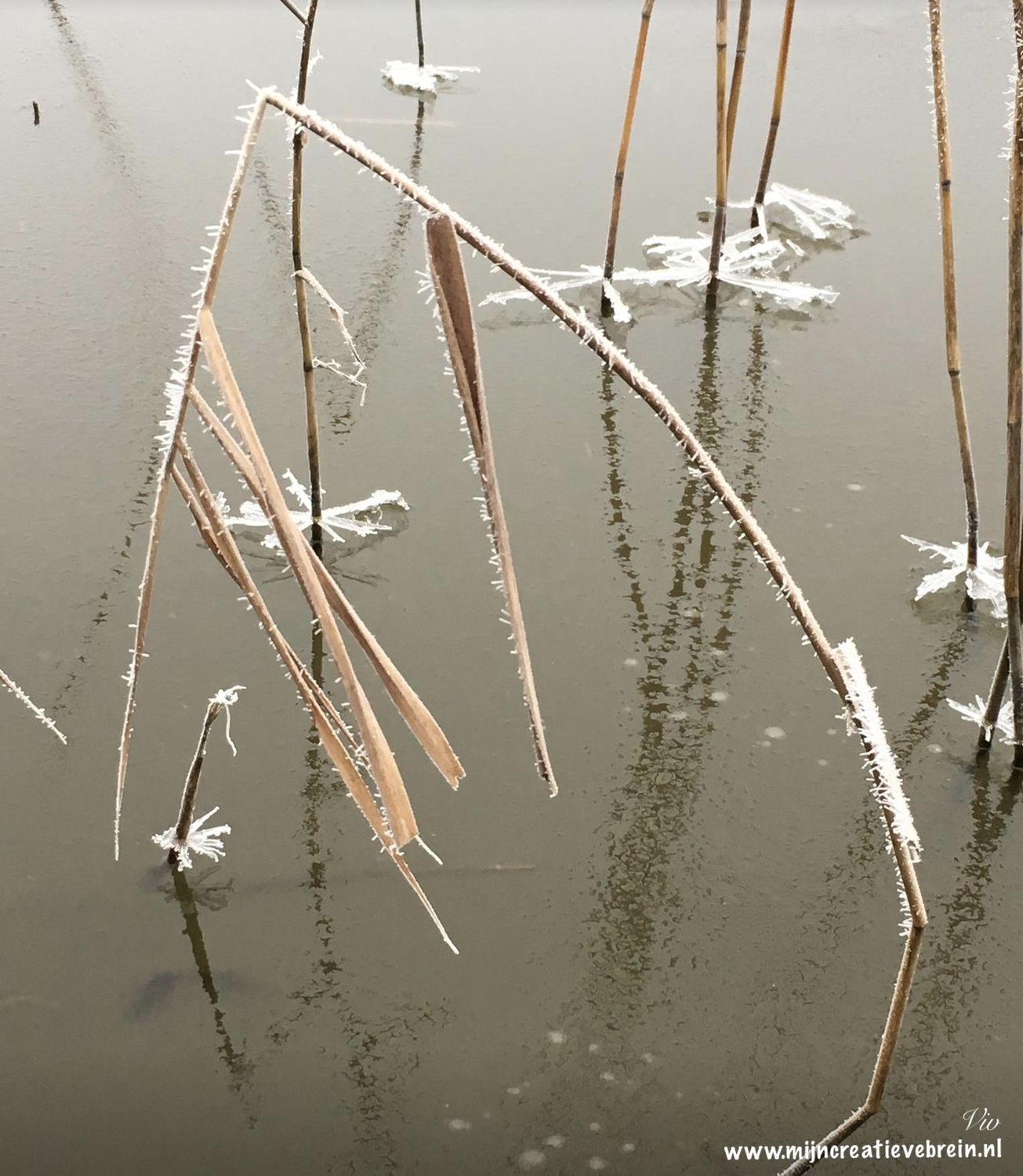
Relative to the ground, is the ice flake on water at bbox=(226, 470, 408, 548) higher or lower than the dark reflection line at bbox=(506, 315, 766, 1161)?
higher

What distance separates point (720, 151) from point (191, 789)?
132cm

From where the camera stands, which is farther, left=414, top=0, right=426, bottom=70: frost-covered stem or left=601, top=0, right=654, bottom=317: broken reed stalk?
left=414, top=0, right=426, bottom=70: frost-covered stem

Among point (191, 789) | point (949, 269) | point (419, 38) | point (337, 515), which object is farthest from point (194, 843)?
point (419, 38)

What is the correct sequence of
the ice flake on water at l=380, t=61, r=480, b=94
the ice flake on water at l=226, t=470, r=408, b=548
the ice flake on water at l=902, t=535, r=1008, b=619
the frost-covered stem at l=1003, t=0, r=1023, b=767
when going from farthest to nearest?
the ice flake on water at l=380, t=61, r=480, b=94, the ice flake on water at l=226, t=470, r=408, b=548, the ice flake on water at l=902, t=535, r=1008, b=619, the frost-covered stem at l=1003, t=0, r=1023, b=767

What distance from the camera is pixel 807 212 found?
2246mm

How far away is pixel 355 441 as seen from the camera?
1676mm

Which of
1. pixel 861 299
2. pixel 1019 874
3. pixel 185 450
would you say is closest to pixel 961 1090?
pixel 1019 874

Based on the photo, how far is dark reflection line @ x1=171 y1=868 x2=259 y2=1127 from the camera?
0.91 metres

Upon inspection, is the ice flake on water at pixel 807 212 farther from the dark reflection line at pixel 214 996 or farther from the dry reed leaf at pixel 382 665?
the dry reed leaf at pixel 382 665

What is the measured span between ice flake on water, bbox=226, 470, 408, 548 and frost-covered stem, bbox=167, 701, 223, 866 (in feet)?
1.58

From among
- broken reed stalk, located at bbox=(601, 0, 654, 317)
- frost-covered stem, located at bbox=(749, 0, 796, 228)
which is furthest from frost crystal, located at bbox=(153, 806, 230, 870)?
frost-covered stem, located at bbox=(749, 0, 796, 228)

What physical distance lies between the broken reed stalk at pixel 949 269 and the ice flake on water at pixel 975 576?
0.01 m

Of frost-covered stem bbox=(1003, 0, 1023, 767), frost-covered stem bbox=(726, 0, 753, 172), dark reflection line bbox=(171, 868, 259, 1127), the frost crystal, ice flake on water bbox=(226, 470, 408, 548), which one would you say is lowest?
dark reflection line bbox=(171, 868, 259, 1127)

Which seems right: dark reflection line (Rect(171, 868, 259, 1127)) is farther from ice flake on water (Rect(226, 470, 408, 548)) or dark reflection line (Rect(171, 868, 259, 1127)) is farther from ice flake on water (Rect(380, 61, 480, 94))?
ice flake on water (Rect(380, 61, 480, 94))
